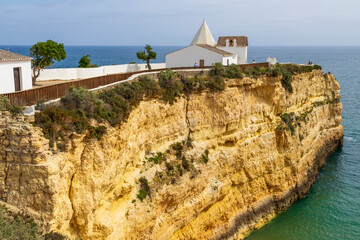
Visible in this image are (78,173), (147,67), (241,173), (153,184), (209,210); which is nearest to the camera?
(78,173)

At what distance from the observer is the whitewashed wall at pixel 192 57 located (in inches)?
1251

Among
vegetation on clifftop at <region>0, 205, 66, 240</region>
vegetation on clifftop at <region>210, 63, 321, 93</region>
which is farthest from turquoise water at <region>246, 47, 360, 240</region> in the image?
vegetation on clifftop at <region>0, 205, 66, 240</region>

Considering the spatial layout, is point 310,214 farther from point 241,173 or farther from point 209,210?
point 209,210

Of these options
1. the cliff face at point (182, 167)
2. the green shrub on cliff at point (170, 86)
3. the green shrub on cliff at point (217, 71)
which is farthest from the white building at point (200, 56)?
the green shrub on cliff at point (170, 86)

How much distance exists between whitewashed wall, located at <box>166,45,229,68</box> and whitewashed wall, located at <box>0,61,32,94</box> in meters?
16.4

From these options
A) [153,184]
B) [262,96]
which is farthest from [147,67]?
[153,184]

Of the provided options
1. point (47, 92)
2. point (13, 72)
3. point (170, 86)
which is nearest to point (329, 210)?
point (170, 86)

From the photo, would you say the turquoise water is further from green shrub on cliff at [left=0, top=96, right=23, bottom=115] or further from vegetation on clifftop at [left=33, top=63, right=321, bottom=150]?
green shrub on cliff at [left=0, top=96, right=23, bottom=115]

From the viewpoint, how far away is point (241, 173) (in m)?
25.3

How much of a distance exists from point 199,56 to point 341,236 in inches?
707

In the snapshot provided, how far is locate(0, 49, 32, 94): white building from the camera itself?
56.0ft

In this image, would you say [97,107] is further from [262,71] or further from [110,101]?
[262,71]

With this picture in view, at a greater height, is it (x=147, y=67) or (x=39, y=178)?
(x=147, y=67)

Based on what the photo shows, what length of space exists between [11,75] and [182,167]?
10.3 m
